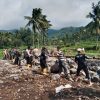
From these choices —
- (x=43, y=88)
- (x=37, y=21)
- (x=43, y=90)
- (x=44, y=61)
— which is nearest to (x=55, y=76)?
(x=44, y=61)

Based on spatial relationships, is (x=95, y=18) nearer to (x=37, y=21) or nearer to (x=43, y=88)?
(x=37, y=21)

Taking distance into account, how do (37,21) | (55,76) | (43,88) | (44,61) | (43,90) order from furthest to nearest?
(37,21) < (44,61) < (55,76) < (43,88) < (43,90)

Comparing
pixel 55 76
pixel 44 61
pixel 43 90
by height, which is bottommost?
pixel 43 90

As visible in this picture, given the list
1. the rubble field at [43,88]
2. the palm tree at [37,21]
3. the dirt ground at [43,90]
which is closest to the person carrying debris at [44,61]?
the rubble field at [43,88]

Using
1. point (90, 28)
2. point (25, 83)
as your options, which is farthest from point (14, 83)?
point (90, 28)

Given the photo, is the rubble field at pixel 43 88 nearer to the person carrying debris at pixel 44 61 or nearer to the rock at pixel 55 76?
the rock at pixel 55 76

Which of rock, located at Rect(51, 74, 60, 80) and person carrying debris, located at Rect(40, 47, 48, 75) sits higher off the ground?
person carrying debris, located at Rect(40, 47, 48, 75)

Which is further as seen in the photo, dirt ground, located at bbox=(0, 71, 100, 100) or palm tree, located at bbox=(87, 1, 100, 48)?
palm tree, located at bbox=(87, 1, 100, 48)

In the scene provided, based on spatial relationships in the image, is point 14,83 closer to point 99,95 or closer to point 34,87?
point 34,87

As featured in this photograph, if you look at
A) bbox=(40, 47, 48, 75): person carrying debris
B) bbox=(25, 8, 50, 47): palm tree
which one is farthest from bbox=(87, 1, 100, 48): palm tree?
bbox=(40, 47, 48, 75): person carrying debris

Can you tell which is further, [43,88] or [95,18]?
[95,18]

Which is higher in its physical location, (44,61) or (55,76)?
(44,61)

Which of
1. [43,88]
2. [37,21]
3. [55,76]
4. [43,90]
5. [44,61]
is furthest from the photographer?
[37,21]

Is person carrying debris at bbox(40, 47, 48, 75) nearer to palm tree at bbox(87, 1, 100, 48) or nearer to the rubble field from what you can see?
the rubble field
